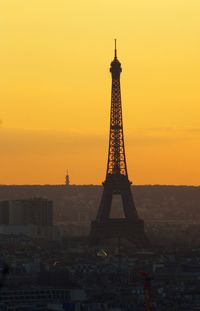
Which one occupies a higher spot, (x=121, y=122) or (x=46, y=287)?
(x=121, y=122)

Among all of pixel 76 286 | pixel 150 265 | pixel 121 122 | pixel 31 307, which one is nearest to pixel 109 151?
pixel 121 122

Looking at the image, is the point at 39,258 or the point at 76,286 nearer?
the point at 76,286

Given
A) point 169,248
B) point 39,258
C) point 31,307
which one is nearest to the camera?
point 31,307

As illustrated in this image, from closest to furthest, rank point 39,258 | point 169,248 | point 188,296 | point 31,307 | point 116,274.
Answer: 1. point 31,307
2. point 188,296
3. point 116,274
4. point 39,258
5. point 169,248

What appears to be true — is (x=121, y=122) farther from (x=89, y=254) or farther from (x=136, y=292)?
(x=136, y=292)

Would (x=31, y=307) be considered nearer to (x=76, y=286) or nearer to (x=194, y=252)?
(x=76, y=286)

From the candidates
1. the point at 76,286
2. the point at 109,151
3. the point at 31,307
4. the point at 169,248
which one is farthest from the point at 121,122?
the point at 31,307
